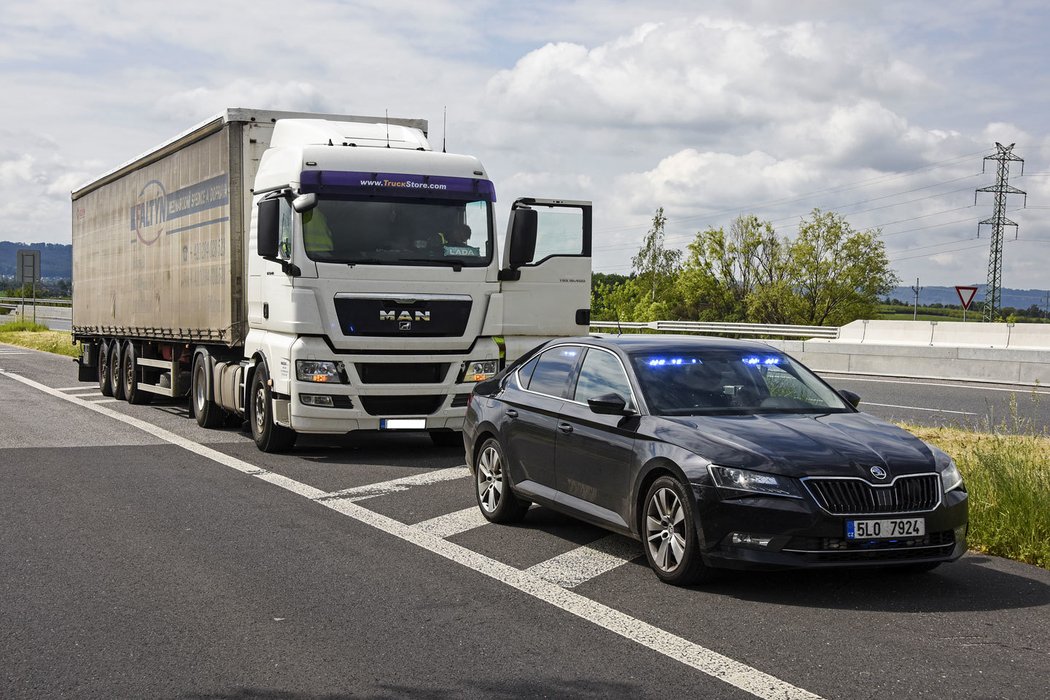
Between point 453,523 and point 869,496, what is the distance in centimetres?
344

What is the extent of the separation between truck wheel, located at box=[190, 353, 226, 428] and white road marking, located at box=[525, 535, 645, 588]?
28.7 ft

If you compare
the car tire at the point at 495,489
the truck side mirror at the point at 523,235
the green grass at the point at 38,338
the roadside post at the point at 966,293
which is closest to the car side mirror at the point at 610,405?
the car tire at the point at 495,489

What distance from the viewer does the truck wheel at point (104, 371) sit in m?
21.7

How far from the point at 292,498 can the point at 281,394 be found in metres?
2.99

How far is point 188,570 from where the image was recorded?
732 cm

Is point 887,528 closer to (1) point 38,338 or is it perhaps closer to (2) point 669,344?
(2) point 669,344

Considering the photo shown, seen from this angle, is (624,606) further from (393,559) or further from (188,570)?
(188,570)

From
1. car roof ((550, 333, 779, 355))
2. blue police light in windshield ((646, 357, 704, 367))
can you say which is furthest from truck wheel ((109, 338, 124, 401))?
blue police light in windshield ((646, 357, 704, 367))

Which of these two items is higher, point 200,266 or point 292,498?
point 200,266

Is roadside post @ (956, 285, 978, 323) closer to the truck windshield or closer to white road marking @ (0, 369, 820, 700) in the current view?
the truck windshield

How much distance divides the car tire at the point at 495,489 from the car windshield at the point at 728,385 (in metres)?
1.53

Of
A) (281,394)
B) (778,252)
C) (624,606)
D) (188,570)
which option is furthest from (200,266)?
(778,252)

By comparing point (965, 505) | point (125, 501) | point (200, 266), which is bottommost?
point (125, 501)

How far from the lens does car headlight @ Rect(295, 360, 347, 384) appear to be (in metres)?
12.7
